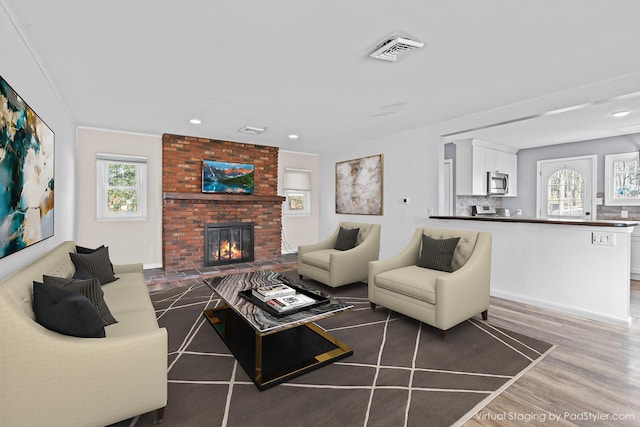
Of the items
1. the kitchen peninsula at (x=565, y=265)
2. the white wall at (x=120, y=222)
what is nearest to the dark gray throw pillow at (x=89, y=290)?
the white wall at (x=120, y=222)

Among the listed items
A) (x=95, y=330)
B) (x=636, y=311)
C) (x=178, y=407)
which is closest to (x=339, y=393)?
(x=178, y=407)

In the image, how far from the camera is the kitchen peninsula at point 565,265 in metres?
3.03

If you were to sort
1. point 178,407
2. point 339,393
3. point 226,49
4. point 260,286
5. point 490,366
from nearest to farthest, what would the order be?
point 178,407
point 339,393
point 490,366
point 226,49
point 260,286

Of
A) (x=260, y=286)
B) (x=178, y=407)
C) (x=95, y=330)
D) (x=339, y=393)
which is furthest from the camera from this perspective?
(x=260, y=286)

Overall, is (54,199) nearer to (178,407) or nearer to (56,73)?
(56,73)

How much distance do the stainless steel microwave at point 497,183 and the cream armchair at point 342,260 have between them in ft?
9.54

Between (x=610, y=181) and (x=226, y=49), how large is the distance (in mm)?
6591

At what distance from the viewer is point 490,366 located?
2240mm

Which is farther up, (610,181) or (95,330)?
(610,181)

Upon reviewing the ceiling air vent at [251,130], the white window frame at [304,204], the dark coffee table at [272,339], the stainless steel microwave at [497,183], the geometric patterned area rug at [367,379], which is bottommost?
the geometric patterned area rug at [367,379]

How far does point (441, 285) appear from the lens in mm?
2611

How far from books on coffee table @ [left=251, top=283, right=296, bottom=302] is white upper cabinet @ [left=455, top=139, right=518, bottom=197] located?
4.47 meters

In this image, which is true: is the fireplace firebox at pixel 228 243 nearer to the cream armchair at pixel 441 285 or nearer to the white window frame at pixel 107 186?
the white window frame at pixel 107 186

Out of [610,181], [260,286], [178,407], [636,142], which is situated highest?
[636,142]
